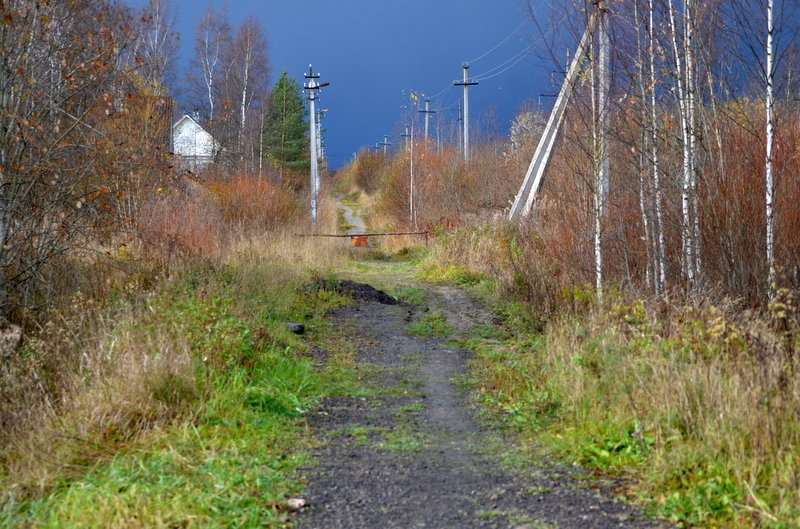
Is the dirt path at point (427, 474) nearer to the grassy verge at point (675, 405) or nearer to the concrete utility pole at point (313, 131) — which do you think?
the grassy verge at point (675, 405)

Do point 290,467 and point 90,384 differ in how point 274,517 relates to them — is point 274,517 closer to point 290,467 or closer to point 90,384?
point 290,467

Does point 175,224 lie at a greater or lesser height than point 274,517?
greater

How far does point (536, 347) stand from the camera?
333 inches

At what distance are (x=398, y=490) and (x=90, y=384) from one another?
2738 millimetres

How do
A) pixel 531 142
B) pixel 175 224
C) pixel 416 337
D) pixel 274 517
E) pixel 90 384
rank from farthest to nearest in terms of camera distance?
pixel 531 142, pixel 175 224, pixel 416 337, pixel 90 384, pixel 274 517

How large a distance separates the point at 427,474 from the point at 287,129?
45989mm

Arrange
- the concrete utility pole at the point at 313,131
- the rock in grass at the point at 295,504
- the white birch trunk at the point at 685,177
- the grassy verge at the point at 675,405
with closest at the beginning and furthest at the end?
the grassy verge at the point at 675,405, the rock in grass at the point at 295,504, the white birch trunk at the point at 685,177, the concrete utility pole at the point at 313,131

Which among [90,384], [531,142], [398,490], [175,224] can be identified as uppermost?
[531,142]

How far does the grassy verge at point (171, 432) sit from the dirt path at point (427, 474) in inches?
11.6

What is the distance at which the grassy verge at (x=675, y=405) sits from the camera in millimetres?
4055

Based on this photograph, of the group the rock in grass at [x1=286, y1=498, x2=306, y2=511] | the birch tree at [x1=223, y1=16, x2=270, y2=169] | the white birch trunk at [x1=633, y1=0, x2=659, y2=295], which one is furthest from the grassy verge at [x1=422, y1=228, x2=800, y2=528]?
the birch tree at [x1=223, y1=16, x2=270, y2=169]

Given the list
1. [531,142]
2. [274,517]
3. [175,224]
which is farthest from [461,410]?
[531,142]

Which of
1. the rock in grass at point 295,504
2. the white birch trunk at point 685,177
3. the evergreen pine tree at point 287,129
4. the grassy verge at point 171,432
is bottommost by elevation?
the rock in grass at point 295,504

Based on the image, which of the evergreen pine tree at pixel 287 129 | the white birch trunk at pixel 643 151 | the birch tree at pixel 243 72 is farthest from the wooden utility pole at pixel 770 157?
the evergreen pine tree at pixel 287 129
